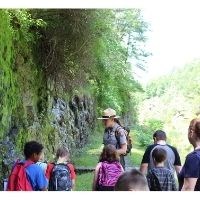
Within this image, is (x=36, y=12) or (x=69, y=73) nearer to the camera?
(x=36, y=12)

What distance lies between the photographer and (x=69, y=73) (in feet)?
36.6

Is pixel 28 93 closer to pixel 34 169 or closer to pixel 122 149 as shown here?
pixel 122 149

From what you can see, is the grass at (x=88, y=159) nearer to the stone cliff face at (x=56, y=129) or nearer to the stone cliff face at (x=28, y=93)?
the stone cliff face at (x=56, y=129)

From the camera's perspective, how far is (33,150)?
15.0 ft

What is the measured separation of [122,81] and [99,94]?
1980mm

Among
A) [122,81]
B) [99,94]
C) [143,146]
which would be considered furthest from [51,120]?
[143,146]

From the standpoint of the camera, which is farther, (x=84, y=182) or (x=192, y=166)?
(x=84, y=182)

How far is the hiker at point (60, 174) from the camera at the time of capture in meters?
5.02

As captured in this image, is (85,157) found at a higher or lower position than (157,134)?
lower

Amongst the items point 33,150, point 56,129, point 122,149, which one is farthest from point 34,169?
point 56,129

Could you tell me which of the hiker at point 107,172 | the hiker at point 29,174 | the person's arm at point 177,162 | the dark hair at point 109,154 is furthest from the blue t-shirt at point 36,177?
the person's arm at point 177,162

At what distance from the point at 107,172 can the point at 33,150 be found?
0.76 m

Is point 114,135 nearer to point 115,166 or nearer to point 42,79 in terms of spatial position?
A: point 115,166

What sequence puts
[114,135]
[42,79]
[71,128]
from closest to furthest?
[114,135], [42,79], [71,128]
